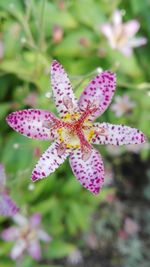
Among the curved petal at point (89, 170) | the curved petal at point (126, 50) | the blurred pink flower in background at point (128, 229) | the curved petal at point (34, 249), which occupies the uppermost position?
the curved petal at point (126, 50)

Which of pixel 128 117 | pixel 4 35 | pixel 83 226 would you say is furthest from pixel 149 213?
pixel 4 35

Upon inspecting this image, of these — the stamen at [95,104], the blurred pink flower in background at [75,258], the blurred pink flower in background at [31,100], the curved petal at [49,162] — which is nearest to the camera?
the curved petal at [49,162]

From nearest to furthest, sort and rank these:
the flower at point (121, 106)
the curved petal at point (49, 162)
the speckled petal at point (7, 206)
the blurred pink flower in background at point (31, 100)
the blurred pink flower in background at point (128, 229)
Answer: the curved petal at point (49, 162)
the speckled petal at point (7, 206)
the blurred pink flower in background at point (31, 100)
the flower at point (121, 106)
the blurred pink flower in background at point (128, 229)

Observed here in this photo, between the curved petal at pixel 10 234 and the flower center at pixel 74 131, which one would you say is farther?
the curved petal at pixel 10 234

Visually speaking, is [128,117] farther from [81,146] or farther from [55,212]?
[81,146]

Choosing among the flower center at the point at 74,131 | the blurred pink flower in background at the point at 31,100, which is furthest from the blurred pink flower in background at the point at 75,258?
the flower center at the point at 74,131

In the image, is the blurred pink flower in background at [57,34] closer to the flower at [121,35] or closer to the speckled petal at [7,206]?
the flower at [121,35]

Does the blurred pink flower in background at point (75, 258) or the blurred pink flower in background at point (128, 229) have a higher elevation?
the blurred pink flower in background at point (128, 229)
